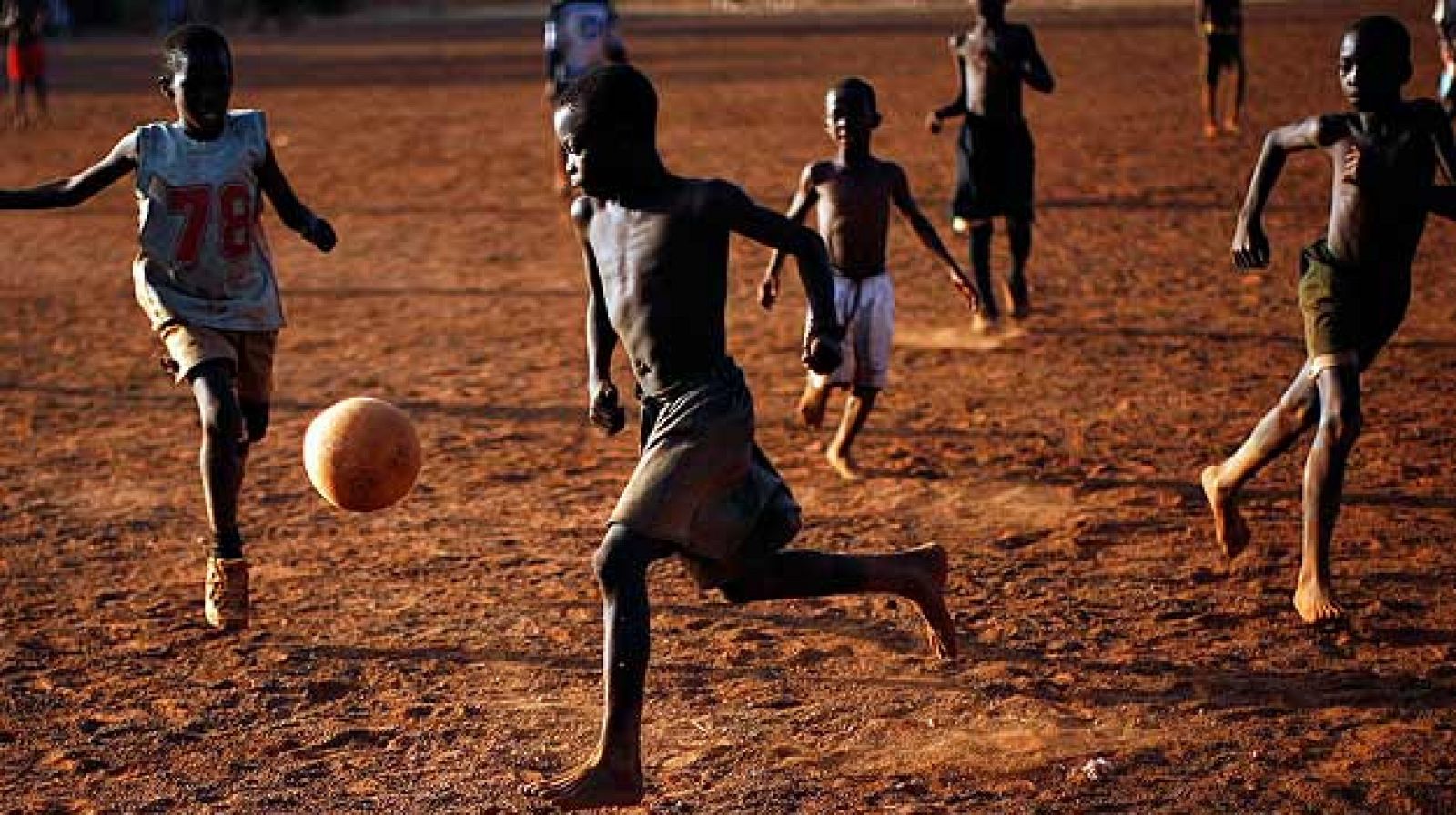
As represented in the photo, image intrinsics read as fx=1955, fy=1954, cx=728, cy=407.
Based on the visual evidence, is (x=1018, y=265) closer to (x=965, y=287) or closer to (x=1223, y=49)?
(x=965, y=287)

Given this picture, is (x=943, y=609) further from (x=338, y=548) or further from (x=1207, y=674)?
(x=338, y=548)

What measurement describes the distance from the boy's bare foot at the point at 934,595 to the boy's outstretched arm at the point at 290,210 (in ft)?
7.56

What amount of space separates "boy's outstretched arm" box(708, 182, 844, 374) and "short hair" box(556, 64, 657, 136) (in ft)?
0.84

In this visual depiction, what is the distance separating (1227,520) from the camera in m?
6.72

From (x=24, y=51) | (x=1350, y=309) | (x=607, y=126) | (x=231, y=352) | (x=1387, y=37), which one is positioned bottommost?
(x=24, y=51)

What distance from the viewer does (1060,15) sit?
142 feet

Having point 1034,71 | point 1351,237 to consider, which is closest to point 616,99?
point 1351,237

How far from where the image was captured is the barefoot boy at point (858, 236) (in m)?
8.16

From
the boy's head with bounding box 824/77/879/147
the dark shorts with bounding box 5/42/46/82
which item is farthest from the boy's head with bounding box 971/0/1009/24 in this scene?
the dark shorts with bounding box 5/42/46/82

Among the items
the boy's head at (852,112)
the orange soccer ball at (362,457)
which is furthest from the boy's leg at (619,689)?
the boy's head at (852,112)

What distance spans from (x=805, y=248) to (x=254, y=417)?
2710 millimetres

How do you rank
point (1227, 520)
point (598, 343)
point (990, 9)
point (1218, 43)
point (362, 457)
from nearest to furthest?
point (598, 343) < point (362, 457) < point (1227, 520) < point (990, 9) < point (1218, 43)

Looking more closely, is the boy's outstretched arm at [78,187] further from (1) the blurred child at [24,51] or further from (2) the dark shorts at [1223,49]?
(1) the blurred child at [24,51]

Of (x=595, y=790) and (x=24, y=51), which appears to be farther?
(x=24, y=51)
